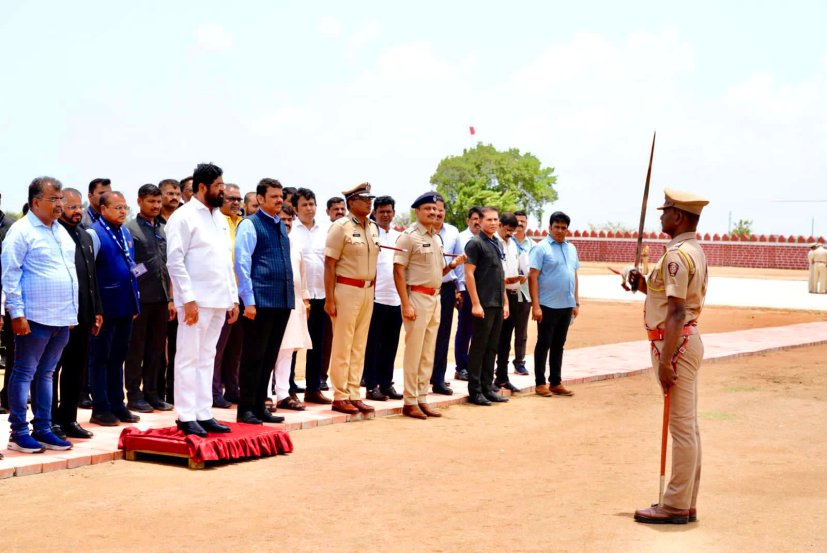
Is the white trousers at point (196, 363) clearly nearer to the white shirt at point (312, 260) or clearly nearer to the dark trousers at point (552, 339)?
the white shirt at point (312, 260)

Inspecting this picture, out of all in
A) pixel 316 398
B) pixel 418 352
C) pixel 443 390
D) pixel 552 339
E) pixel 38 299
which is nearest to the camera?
pixel 38 299

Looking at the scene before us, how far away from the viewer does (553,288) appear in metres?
10.5

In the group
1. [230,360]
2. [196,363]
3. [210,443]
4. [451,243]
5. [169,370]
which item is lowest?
[210,443]

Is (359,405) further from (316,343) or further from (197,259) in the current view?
(197,259)

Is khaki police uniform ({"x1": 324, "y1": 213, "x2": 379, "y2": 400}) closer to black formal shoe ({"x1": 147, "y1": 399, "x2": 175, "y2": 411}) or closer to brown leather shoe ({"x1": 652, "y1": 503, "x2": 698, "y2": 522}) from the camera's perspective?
black formal shoe ({"x1": 147, "y1": 399, "x2": 175, "y2": 411})

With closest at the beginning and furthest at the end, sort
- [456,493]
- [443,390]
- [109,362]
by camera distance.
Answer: [456,493]
[109,362]
[443,390]

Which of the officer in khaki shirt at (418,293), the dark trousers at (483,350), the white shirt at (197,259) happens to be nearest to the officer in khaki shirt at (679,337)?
the white shirt at (197,259)

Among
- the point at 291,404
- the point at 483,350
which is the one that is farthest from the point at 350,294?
the point at 483,350

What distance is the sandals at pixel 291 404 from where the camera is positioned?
9.05 meters

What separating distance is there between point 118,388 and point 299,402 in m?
1.63

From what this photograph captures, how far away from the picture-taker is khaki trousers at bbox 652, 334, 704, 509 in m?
5.74

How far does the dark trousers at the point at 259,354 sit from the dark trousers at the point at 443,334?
249 centimetres

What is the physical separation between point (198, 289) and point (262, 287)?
922mm

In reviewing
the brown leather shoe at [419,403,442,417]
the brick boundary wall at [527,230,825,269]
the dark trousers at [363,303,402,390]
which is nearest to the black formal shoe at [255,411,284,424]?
the brown leather shoe at [419,403,442,417]
